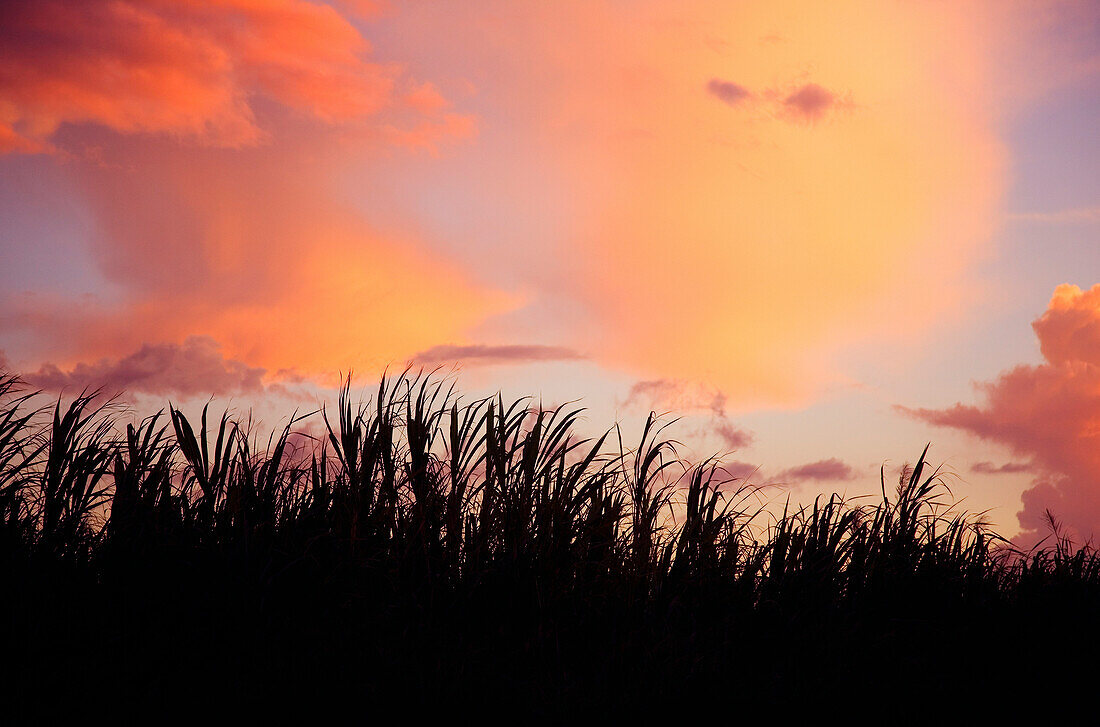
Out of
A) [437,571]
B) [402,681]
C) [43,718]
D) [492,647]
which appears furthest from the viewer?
[437,571]

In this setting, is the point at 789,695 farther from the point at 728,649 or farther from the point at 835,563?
the point at 835,563

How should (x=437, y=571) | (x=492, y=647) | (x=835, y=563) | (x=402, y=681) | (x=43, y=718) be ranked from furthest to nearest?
(x=835, y=563), (x=437, y=571), (x=492, y=647), (x=402, y=681), (x=43, y=718)

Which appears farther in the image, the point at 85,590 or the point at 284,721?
the point at 85,590

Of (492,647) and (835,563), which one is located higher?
(835,563)

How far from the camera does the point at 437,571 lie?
5.75m

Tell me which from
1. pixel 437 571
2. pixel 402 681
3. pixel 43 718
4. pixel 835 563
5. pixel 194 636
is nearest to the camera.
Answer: pixel 43 718

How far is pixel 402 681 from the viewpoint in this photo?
4523 mm

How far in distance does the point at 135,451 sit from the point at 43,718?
9.46 feet

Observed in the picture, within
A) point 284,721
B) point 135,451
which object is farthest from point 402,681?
point 135,451

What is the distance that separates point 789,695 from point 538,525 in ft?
6.14

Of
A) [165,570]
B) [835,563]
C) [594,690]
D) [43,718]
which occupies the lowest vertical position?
[43,718]

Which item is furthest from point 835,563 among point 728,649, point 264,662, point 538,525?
point 264,662

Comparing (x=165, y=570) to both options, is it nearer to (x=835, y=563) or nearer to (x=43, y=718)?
(x=43, y=718)

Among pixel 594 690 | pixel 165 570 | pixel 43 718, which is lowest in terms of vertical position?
pixel 43 718
